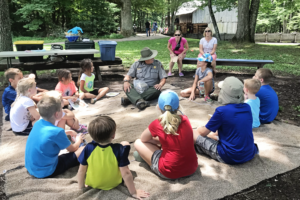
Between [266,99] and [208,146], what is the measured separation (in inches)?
60.7

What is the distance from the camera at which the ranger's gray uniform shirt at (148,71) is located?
4.95 m

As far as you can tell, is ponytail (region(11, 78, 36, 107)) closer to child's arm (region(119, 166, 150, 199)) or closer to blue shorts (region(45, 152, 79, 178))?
blue shorts (region(45, 152, 79, 178))

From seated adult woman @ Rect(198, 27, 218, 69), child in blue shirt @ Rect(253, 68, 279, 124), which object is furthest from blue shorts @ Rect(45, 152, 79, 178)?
seated adult woman @ Rect(198, 27, 218, 69)

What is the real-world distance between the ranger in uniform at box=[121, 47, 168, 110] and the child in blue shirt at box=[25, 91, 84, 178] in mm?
2422

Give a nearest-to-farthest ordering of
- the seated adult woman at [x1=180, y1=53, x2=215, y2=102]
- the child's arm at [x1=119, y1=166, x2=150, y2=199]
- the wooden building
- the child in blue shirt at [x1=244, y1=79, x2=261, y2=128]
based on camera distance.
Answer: the child's arm at [x1=119, y1=166, x2=150, y2=199], the child in blue shirt at [x1=244, y1=79, x2=261, y2=128], the seated adult woman at [x1=180, y1=53, x2=215, y2=102], the wooden building

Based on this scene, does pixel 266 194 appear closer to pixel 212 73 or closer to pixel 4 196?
pixel 4 196

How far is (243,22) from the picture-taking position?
13273 mm

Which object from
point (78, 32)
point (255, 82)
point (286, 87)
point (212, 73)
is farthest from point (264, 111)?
point (78, 32)

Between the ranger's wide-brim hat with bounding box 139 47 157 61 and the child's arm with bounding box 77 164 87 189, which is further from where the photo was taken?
the ranger's wide-brim hat with bounding box 139 47 157 61

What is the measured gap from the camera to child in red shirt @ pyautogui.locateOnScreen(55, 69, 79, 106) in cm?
443

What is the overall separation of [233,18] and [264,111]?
24.2m

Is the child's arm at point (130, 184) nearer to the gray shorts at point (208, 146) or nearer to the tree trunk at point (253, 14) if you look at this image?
the gray shorts at point (208, 146)

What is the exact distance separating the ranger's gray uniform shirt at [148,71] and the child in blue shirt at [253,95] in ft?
6.43

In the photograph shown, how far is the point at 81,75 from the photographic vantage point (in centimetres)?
514
